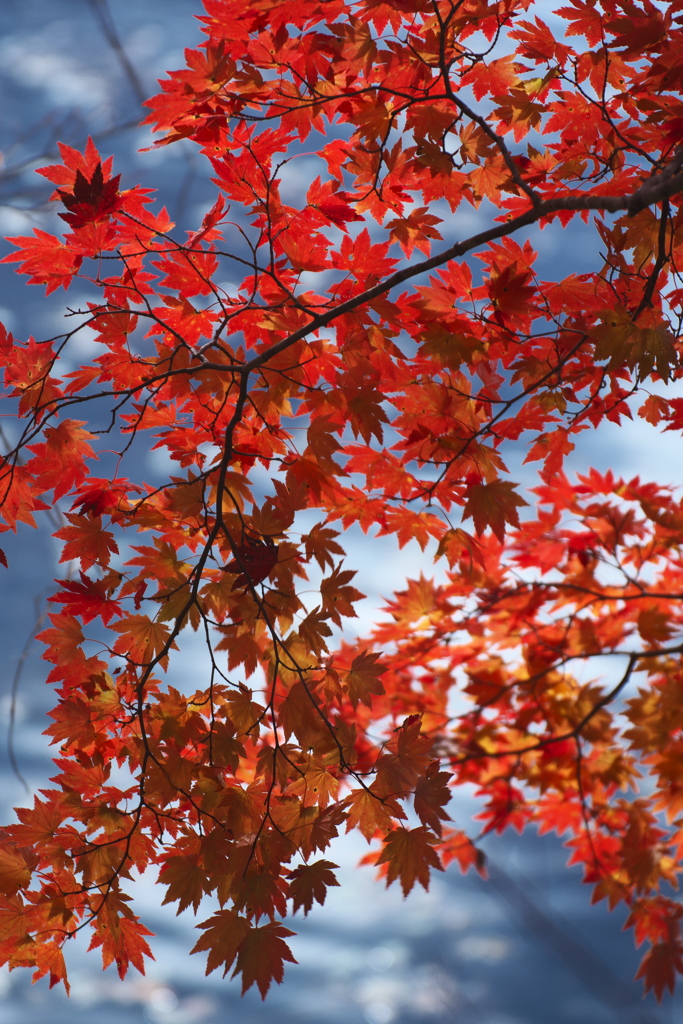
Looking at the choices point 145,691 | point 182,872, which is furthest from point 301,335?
point 182,872

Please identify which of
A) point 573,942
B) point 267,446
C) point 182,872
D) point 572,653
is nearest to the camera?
point 182,872

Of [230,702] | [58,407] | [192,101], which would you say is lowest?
[230,702]

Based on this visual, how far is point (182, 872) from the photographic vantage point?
1.13m

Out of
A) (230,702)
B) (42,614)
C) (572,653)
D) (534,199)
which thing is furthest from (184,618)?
(572,653)

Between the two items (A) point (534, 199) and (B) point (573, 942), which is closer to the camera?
(A) point (534, 199)

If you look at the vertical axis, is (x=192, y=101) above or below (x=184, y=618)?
above

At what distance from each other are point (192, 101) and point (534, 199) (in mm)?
650

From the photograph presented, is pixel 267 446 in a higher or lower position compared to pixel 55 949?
higher

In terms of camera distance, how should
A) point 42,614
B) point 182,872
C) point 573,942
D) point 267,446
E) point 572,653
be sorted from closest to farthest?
point 182,872 → point 267,446 → point 42,614 → point 572,653 → point 573,942

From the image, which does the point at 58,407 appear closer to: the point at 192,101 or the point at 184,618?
the point at 184,618

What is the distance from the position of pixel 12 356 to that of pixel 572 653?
85.6 inches

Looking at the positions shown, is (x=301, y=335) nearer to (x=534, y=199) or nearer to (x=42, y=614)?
(x=534, y=199)

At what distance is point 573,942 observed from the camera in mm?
3369

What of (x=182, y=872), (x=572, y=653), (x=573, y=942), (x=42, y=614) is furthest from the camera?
(x=573, y=942)
